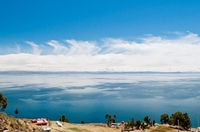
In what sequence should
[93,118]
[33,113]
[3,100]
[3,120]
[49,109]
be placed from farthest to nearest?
[49,109] → [33,113] → [93,118] → [3,100] → [3,120]

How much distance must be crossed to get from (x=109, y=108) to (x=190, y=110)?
1891 inches

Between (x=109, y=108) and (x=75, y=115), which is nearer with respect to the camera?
(x=75, y=115)

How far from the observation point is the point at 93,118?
115250mm

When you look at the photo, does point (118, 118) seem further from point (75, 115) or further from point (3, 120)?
point (3, 120)

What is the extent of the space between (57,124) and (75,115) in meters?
71.2

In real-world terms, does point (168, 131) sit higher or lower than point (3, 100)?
lower

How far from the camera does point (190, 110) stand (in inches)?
5162

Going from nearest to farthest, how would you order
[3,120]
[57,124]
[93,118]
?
[3,120]
[57,124]
[93,118]

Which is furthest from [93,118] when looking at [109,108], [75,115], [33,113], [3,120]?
[3,120]

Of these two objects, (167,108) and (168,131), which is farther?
(167,108)

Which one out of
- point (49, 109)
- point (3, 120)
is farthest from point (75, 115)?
point (3, 120)

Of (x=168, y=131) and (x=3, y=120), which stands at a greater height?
(x=3, y=120)

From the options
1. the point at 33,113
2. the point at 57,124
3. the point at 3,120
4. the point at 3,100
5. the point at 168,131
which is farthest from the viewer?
the point at 33,113

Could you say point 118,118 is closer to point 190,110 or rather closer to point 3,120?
point 190,110
